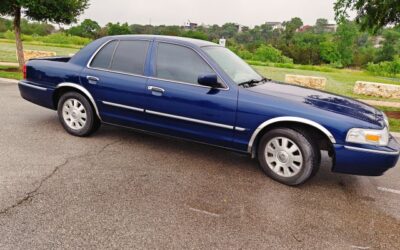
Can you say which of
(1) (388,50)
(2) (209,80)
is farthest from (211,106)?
(1) (388,50)

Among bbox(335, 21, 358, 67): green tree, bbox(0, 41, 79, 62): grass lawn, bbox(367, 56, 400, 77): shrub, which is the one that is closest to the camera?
bbox(0, 41, 79, 62): grass lawn

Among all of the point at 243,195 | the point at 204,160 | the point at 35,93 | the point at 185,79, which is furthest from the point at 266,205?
the point at 35,93

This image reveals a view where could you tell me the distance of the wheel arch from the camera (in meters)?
5.16

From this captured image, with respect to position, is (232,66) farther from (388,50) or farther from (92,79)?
(388,50)

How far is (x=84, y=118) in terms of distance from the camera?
533cm

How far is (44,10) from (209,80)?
9.41m

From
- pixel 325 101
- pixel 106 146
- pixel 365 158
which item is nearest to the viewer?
pixel 365 158

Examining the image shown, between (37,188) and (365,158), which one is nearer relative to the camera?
(37,188)

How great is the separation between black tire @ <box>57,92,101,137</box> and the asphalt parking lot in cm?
17

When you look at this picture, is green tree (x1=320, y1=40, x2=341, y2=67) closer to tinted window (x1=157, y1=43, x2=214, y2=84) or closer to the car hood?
the car hood

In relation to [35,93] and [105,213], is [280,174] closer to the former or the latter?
[105,213]

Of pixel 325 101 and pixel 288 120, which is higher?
pixel 325 101

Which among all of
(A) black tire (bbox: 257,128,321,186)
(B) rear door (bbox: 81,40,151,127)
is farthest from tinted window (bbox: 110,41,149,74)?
(A) black tire (bbox: 257,128,321,186)

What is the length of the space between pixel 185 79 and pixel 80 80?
67.8 inches
